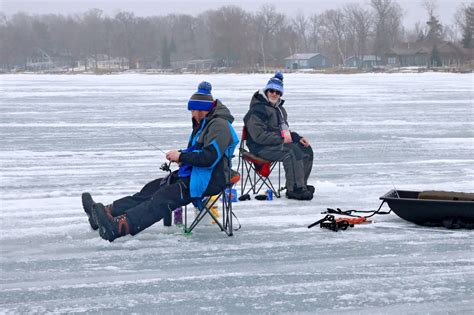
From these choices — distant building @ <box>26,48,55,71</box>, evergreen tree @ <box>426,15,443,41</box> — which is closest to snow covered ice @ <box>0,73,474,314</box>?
evergreen tree @ <box>426,15,443,41</box>

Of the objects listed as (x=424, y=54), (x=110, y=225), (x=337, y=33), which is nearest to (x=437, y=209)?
(x=110, y=225)

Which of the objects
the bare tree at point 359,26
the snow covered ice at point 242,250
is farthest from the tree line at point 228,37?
the snow covered ice at point 242,250

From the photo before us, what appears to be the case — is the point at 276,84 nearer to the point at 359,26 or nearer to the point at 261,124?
the point at 261,124

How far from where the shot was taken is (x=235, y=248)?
5.96 m

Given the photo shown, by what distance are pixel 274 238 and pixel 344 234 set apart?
0.63 meters

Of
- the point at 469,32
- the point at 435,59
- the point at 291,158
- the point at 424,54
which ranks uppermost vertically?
the point at 469,32

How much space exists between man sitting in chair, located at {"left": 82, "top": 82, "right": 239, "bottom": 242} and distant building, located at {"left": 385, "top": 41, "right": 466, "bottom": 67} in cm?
7287

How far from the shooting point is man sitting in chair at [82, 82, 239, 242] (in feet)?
19.7

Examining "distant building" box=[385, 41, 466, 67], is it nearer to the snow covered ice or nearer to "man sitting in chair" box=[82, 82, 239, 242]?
the snow covered ice

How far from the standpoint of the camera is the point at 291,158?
25.5ft

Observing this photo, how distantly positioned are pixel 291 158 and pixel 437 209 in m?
1.82

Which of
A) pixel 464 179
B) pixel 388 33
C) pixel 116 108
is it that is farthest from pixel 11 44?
pixel 464 179

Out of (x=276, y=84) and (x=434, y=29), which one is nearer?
(x=276, y=84)

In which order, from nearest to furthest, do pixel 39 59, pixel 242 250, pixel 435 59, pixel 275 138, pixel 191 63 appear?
pixel 242 250 < pixel 275 138 < pixel 435 59 < pixel 191 63 < pixel 39 59
